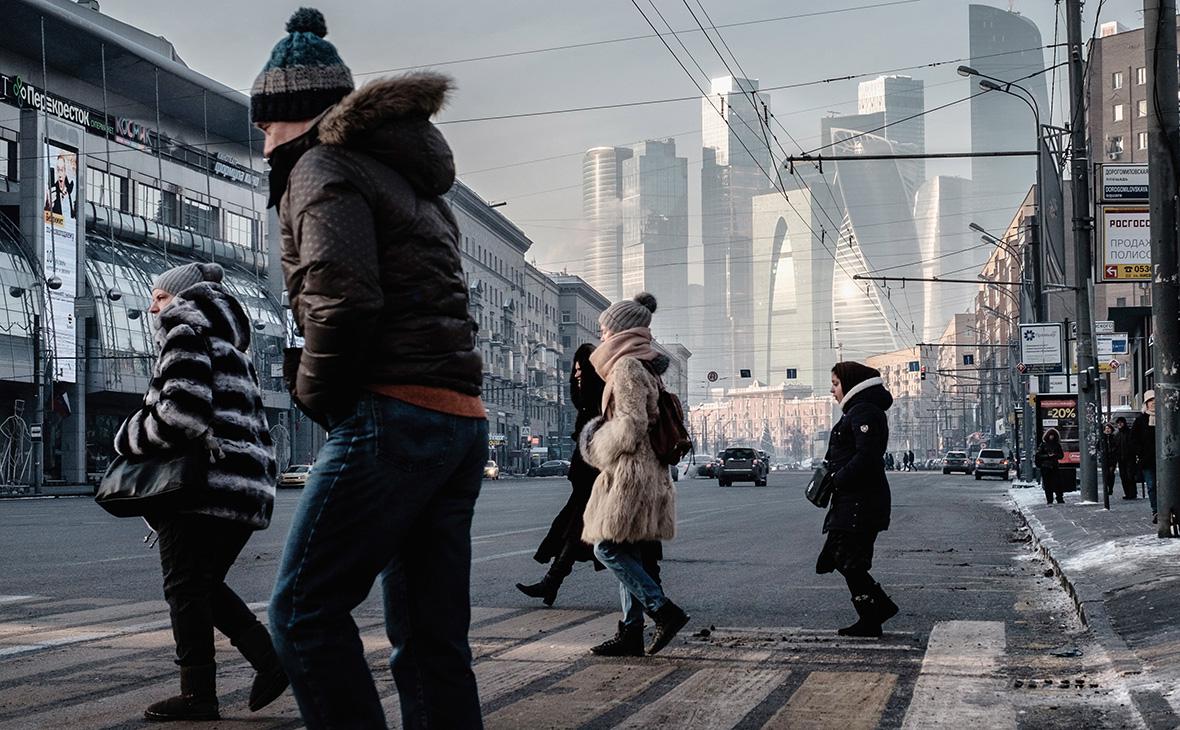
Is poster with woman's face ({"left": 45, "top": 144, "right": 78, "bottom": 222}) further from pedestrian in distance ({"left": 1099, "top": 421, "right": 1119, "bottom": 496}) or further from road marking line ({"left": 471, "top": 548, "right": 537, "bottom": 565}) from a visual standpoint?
road marking line ({"left": 471, "top": 548, "right": 537, "bottom": 565})

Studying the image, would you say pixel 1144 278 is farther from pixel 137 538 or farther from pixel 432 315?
pixel 432 315

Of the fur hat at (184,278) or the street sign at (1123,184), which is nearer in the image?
the fur hat at (184,278)

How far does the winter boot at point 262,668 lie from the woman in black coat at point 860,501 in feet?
11.8

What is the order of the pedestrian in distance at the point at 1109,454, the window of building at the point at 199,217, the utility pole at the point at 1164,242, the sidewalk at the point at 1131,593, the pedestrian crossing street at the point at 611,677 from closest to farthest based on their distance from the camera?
the pedestrian crossing street at the point at 611,677 → the sidewalk at the point at 1131,593 → the utility pole at the point at 1164,242 → the pedestrian in distance at the point at 1109,454 → the window of building at the point at 199,217

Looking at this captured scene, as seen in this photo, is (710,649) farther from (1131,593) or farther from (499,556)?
(499,556)

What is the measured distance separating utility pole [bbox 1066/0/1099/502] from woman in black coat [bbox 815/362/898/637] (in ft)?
59.1

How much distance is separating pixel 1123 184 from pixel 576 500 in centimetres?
1010

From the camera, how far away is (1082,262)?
87.4 ft

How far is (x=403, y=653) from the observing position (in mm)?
3418

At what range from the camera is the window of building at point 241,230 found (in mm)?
74812

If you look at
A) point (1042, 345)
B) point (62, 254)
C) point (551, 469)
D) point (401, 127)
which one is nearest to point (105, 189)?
point (62, 254)

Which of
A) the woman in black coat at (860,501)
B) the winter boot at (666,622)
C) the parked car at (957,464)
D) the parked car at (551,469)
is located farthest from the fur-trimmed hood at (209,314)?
the parked car at (551,469)

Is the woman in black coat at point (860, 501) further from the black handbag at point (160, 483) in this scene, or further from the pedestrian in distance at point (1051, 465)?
the pedestrian in distance at point (1051, 465)

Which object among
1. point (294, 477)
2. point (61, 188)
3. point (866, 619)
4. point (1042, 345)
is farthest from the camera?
point (294, 477)
